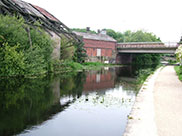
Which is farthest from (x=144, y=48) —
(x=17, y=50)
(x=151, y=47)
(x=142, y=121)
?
(x=142, y=121)

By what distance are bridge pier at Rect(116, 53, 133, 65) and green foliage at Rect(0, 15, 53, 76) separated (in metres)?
35.3

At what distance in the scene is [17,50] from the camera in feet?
54.9

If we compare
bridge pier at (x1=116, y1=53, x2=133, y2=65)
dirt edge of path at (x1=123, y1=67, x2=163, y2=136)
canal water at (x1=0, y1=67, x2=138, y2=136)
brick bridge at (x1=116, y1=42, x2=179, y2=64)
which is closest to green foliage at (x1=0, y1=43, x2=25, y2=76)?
canal water at (x1=0, y1=67, x2=138, y2=136)

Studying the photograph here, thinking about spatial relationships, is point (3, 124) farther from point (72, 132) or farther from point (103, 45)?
point (103, 45)

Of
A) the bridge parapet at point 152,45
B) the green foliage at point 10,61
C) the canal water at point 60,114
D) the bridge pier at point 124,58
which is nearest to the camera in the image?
the canal water at point 60,114

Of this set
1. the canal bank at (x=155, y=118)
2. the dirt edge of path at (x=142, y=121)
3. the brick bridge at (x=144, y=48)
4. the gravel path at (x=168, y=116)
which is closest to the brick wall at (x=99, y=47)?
the brick bridge at (x=144, y=48)

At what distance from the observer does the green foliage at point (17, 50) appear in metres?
14.8

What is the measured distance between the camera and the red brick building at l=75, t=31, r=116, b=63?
1683 inches

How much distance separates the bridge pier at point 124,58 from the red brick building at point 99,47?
3085 millimetres

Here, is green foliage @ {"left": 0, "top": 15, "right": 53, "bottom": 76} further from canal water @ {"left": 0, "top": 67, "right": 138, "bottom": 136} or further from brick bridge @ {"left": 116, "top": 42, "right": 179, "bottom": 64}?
brick bridge @ {"left": 116, "top": 42, "right": 179, "bottom": 64}

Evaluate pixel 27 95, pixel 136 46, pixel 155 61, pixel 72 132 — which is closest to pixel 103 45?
pixel 136 46

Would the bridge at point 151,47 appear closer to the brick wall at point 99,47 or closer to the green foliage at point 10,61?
the brick wall at point 99,47

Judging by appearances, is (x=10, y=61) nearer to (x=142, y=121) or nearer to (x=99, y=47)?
(x=142, y=121)

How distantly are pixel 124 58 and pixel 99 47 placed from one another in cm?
1198
